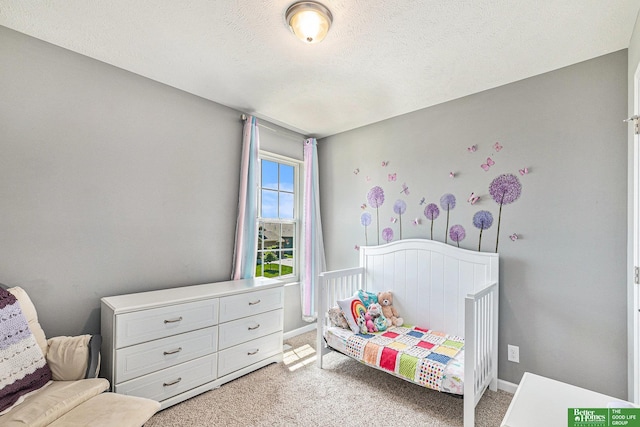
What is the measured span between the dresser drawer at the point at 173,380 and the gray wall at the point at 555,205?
7.21 ft

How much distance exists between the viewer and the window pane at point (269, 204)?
3.38 meters

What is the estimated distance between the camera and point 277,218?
3.51 meters

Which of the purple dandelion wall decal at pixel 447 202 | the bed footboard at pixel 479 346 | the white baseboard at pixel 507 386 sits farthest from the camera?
the purple dandelion wall decal at pixel 447 202

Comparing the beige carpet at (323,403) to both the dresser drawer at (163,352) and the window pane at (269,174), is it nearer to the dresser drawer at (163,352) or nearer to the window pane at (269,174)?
the dresser drawer at (163,352)

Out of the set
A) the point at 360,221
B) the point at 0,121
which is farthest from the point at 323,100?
the point at 0,121

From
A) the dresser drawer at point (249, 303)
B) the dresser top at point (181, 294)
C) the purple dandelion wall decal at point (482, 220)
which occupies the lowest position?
the dresser drawer at point (249, 303)

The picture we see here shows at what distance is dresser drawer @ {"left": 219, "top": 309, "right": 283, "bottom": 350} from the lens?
7.77 feet

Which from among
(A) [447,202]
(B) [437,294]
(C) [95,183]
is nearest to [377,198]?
(A) [447,202]

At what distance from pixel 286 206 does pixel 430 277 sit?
70.8 inches

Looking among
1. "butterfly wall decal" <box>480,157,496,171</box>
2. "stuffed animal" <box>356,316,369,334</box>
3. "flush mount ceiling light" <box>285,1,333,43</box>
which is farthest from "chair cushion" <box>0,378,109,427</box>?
"butterfly wall decal" <box>480,157,496,171</box>

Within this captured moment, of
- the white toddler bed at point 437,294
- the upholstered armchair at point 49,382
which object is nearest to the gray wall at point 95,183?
the upholstered armchair at point 49,382

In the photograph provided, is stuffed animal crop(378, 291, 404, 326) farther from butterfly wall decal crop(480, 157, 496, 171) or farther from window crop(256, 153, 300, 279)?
butterfly wall decal crop(480, 157, 496, 171)

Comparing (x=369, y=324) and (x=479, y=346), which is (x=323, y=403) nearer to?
(x=369, y=324)

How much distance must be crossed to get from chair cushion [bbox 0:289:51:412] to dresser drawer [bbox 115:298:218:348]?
0.36 metres
